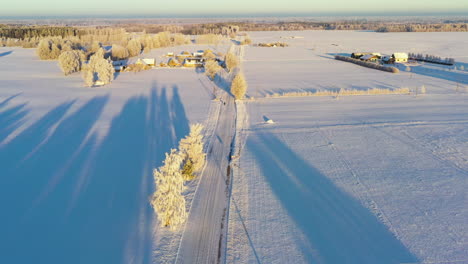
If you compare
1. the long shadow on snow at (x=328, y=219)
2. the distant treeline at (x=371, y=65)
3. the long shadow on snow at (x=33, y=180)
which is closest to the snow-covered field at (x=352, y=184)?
the long shadow on snow at (x=328, y=219)

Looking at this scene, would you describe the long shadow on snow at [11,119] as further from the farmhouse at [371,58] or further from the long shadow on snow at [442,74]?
the farmhouse at [371,58]

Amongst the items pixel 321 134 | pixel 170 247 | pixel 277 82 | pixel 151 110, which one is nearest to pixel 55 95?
pixel 151 110

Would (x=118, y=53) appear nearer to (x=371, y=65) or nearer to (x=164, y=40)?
(x=164, y=40)

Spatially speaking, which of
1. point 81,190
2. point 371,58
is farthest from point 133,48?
point 81,190

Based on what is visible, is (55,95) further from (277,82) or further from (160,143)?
(277,82)

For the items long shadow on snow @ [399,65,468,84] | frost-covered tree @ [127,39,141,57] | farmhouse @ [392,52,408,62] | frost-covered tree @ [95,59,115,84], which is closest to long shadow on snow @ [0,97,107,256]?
frost-covered tree @ [95,59,115,84]

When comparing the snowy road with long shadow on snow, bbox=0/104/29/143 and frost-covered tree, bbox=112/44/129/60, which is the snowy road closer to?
long shadow on snow, bbox=0/104/29/143
